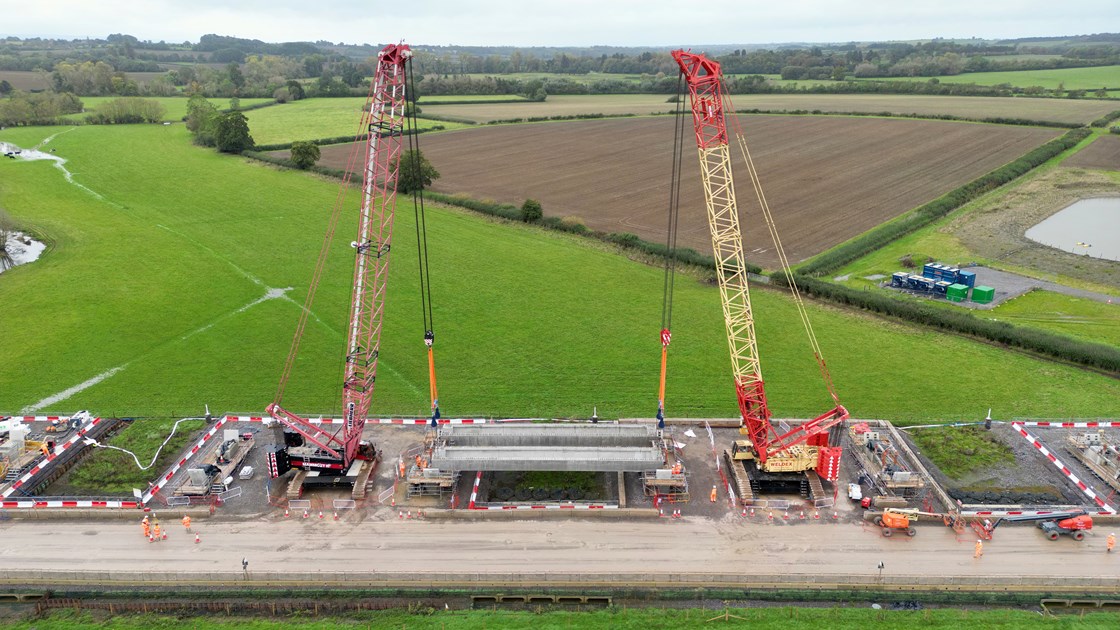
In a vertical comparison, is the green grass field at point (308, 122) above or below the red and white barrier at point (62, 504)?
above

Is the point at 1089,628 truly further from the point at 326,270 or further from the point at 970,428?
the point at 326,270

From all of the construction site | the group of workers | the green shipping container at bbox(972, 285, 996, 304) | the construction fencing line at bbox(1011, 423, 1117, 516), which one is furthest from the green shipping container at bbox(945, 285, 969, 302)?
the group of workers

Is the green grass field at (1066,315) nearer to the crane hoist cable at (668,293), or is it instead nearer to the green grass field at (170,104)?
the crane hoist cable at (668,293)

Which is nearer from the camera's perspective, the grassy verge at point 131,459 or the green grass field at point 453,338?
the grassy verge at point 131,459

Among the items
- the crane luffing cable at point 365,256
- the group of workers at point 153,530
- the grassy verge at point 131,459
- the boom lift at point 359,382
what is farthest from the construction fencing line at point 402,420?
the group of workers at point 153,530

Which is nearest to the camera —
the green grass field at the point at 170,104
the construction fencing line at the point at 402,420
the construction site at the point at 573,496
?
the construction site at the point at 573,496

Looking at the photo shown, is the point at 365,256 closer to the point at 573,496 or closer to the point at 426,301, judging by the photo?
the point at 573,496

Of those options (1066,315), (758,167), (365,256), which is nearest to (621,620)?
(365,256)

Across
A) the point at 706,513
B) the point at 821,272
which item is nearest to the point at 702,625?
the point at 706,513
